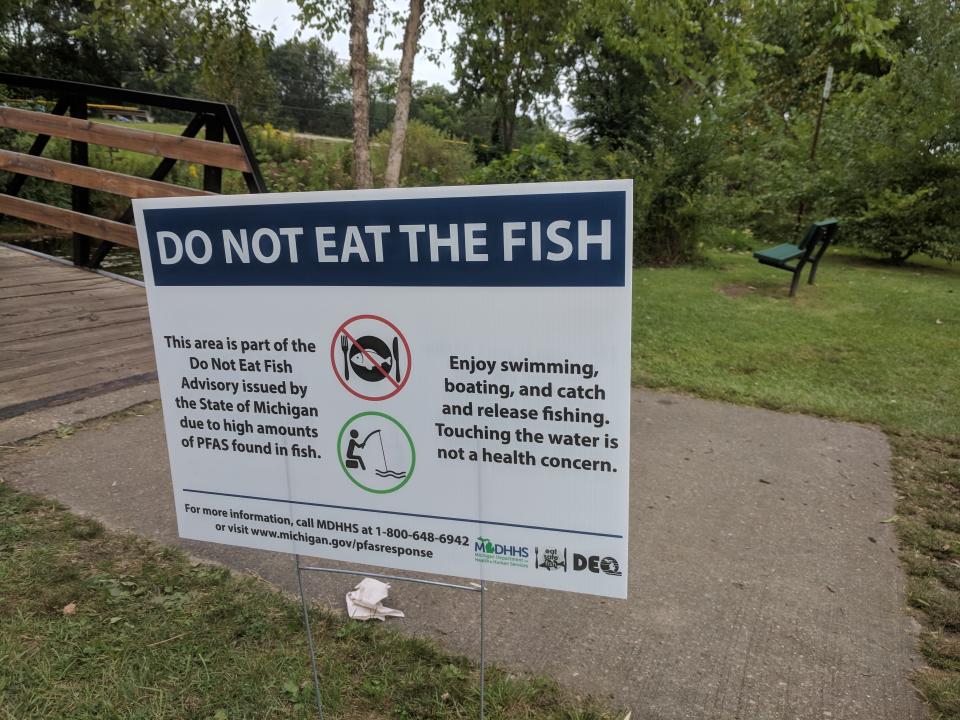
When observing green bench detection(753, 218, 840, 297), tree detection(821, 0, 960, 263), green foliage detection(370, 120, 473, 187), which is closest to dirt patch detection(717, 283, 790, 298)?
green bench detection(753, 218, 840, 297)

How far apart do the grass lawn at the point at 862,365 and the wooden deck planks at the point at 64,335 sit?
3.85 meters

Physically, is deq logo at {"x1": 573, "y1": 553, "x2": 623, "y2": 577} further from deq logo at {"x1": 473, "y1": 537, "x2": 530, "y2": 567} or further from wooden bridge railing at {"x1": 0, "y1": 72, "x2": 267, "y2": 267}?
wooden bridge railing at {"x1": 0, "y1": 72, "x2": 267, "y2": 267}

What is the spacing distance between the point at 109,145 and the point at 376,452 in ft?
18.0

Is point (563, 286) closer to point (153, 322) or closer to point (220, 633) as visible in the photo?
point (153, 322)

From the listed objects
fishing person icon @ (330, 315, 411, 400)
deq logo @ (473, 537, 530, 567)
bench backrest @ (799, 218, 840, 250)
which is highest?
fishing person icon @ (330, 315, 411, 400)

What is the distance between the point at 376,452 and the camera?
1808 millimetres

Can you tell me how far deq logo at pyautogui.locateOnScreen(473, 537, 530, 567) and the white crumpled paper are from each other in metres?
0.79

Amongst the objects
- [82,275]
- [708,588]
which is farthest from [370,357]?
[82,275]

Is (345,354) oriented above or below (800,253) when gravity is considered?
above

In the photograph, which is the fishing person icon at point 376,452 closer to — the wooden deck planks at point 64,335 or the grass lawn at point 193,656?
the grass lawn at point 193,656

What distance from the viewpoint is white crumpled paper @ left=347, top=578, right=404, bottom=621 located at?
Result: 2.37 metres

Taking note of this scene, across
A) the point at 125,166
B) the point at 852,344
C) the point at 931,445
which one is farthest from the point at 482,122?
the point at 931,445

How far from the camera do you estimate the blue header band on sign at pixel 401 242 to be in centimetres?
151

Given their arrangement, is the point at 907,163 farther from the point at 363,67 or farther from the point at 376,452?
the point at 376,452
